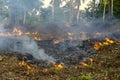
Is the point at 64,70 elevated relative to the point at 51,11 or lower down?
lower down

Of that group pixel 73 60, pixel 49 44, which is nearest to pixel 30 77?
pixel 73 60

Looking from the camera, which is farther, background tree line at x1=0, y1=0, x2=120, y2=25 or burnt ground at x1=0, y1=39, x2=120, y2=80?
background tree line at x1=0, y1=0, x2=120, y2=25

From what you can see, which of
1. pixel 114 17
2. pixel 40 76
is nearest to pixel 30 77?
pixel 40 76

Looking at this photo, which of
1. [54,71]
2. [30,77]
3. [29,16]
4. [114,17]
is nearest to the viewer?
[30,77]

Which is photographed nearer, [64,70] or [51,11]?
[64,70]

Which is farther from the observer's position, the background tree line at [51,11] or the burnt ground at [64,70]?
the background tree line at [51,11]

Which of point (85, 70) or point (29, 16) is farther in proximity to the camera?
point (29, 16)

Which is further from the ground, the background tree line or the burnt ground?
the background tree line

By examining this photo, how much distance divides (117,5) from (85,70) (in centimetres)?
2928

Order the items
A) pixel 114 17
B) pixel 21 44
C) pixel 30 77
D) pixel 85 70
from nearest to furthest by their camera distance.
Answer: pixel 30 77 < pixel 85 70 < pixel 21 44 < pixel 114 17

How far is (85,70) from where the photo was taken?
13.1m

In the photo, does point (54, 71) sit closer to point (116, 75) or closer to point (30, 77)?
point (30, 77)

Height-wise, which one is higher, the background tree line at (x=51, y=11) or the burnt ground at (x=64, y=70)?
the background tree line at (x=51, y=11)

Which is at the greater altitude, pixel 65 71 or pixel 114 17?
pixel 114 17
